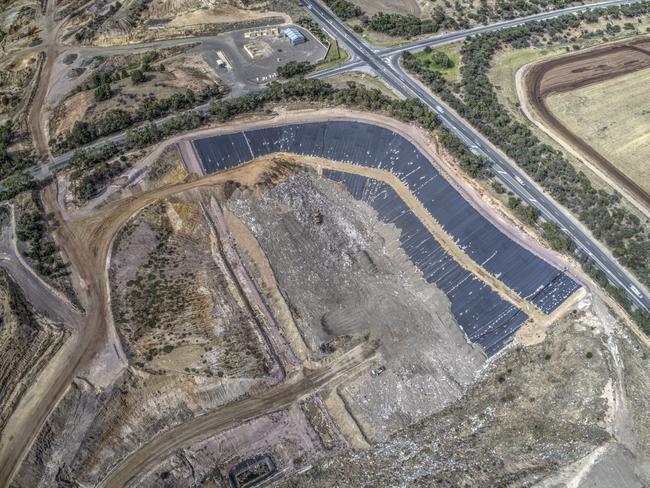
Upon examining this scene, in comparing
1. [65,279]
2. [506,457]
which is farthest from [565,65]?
[65,279]

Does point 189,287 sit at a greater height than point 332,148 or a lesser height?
lesser

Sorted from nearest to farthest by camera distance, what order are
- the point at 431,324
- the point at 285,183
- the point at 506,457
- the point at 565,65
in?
the point at 506,457, the point at 431,324, the point at 285,183, the point at 565,65

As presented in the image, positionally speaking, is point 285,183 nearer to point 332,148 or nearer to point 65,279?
point 332,148

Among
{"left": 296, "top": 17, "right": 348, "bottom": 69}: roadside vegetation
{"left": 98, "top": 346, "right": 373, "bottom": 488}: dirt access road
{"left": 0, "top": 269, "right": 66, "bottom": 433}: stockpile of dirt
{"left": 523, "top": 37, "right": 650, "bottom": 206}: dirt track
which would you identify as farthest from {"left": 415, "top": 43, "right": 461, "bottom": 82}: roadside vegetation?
{"left": 0, "top": 269, "right": 66, "bottom": 433}: stockpile of dirt

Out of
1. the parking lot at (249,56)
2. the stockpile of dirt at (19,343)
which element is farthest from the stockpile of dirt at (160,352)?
the parking lot at (249,56)

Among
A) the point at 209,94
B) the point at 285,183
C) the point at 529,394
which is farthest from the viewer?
the point at 209,94

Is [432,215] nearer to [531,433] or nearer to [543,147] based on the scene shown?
[543,147]

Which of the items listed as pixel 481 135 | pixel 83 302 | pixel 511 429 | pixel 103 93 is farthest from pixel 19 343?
pixel 481 135

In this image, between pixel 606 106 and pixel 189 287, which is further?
pixel 606 106
